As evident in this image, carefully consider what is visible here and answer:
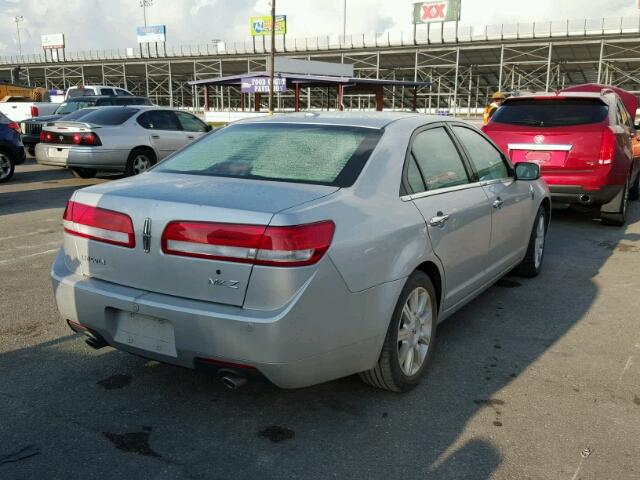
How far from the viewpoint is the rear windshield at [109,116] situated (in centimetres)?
1131

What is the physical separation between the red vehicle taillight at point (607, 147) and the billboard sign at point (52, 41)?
296 ft

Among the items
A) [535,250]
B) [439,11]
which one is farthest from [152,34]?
[535,250]

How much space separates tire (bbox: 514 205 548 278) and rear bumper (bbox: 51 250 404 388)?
280 centimetres

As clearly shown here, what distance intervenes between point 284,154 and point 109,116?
917 centimetres

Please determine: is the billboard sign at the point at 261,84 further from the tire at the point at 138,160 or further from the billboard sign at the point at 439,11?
the tire at the point at 138,160

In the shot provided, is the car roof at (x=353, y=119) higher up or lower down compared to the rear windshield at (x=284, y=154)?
higher up

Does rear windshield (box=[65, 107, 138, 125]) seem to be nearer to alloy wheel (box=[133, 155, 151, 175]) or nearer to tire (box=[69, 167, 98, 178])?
alloy wheel (box=[133, 155, 151, 175])

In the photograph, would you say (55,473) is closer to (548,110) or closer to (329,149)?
(329,149)

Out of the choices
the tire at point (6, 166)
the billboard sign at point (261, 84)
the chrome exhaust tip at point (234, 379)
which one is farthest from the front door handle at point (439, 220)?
the billboard sign at point (261, 84)

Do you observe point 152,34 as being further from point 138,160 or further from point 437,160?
point 437,160

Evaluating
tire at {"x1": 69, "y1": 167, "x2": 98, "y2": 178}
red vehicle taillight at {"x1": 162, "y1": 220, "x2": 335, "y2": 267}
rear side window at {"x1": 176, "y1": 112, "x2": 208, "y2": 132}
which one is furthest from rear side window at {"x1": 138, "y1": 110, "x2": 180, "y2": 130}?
red vehicle taillight at {"x1": 162, "y1": 220, "x2": 335, "y2": 267}

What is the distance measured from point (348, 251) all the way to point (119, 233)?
3.53ft

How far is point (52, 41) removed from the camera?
279 ft

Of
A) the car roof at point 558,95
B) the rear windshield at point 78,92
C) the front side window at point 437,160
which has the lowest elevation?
the rear windshield at point 78,92
